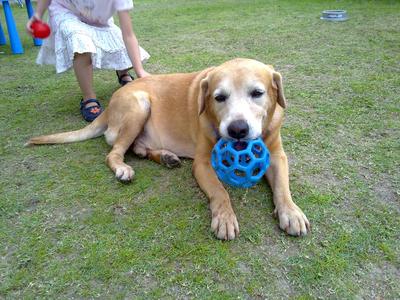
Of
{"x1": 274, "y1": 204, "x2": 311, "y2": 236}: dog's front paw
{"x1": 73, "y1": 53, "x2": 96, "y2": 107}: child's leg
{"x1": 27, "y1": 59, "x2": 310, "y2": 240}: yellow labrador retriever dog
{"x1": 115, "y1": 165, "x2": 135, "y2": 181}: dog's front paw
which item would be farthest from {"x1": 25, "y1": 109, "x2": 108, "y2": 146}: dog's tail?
{"x1": 274, "y1": 204, "x2": 311, "y2": 236}: dog's front paw

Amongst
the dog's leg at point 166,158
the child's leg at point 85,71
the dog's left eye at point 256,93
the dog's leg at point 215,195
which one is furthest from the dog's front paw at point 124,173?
the child's leg at point 85,71

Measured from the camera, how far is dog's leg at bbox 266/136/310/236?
2.10 metres

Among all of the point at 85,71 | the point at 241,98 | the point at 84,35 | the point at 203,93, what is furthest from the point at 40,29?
the point at 241,98

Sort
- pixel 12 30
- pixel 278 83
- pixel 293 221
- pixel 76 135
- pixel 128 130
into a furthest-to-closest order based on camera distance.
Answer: pixel 12 30 < pixel 76 135 < pixel 128 130 < pixel 278 83 < pixel 293 221

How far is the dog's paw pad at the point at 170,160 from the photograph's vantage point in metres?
2.88

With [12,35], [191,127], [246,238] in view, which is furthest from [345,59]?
[12,35]

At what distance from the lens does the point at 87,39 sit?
3.76 metres

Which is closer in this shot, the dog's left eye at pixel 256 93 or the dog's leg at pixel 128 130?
the dog's left eye at pixel 256 93

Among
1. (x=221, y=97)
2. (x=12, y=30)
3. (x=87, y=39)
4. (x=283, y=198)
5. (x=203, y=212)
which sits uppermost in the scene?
(x=87, y=39)

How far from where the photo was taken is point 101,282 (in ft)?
6.16

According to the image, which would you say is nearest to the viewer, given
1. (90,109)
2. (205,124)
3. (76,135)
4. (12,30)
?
(205,124)

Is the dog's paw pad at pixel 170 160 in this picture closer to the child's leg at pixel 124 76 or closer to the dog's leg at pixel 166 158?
the dog's leg at pixel 166 158

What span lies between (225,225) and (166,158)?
37.1 inches

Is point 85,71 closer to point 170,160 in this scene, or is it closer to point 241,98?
point 170,160
